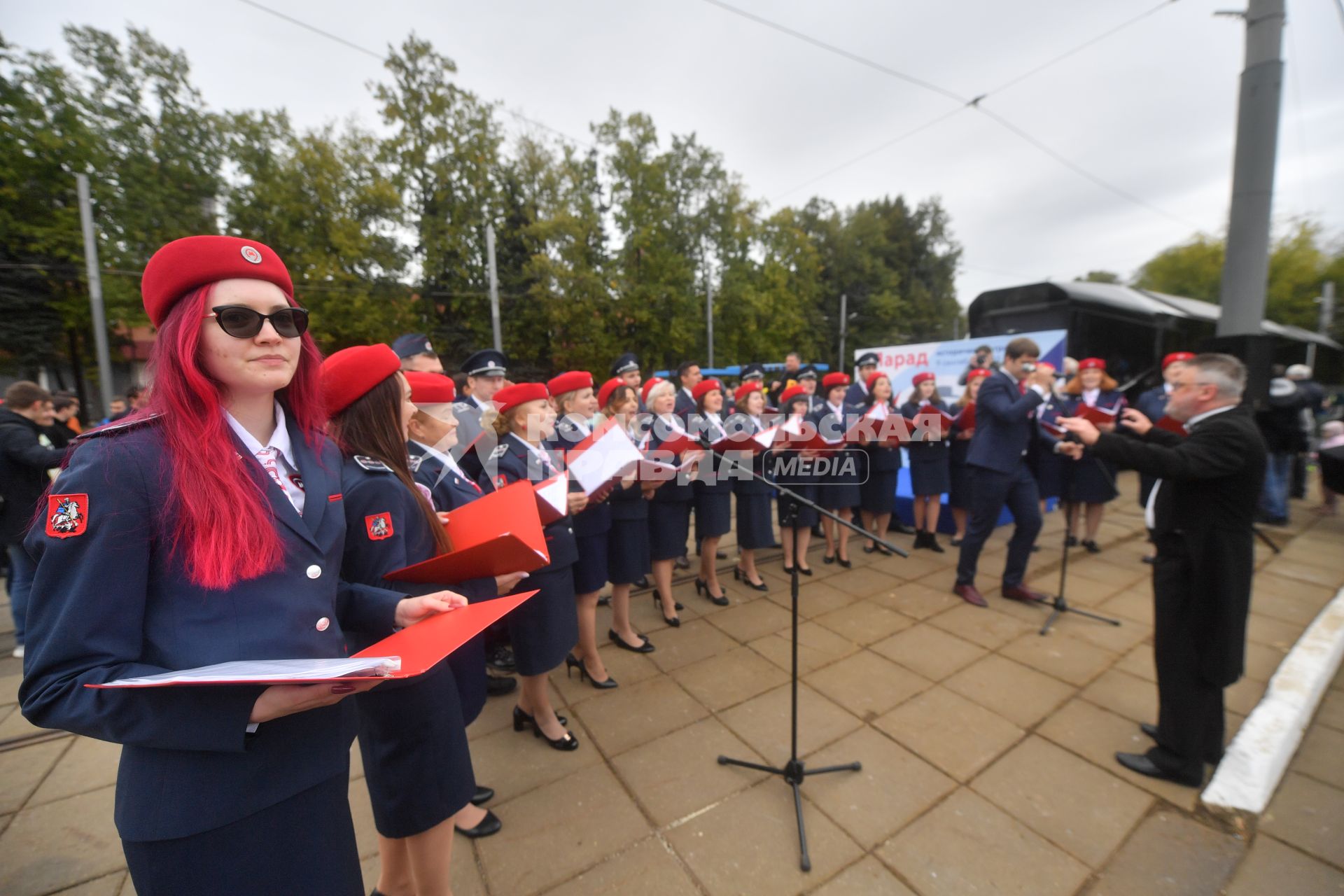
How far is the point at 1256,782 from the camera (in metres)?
2.38

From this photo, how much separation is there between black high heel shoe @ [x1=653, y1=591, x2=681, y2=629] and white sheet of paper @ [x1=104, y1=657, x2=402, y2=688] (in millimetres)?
3435

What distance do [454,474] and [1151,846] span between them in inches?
130

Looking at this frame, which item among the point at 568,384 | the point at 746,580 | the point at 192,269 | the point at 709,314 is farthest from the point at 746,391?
the point at 709,314

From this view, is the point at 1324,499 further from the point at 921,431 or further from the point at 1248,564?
the point at 1248,564

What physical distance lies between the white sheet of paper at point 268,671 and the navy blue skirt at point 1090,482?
669 centimetres

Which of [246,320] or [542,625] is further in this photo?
[542,625]

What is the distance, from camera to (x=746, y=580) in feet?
16.9

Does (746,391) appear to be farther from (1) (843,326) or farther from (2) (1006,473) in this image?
(1) (843,326)

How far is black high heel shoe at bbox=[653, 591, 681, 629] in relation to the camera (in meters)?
4.25

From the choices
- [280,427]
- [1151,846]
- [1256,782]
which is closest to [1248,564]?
[1256,782]

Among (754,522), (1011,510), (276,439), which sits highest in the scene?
(276,439)

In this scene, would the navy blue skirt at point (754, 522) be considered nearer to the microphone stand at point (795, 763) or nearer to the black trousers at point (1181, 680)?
the microphone stand at point (795, 763)

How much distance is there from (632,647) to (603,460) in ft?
5.54

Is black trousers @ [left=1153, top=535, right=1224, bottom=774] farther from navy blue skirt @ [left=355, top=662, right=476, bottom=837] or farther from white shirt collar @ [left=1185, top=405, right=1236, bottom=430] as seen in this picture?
navy blue skirt @ [left=355, top=662, right=476, bottom=837]
